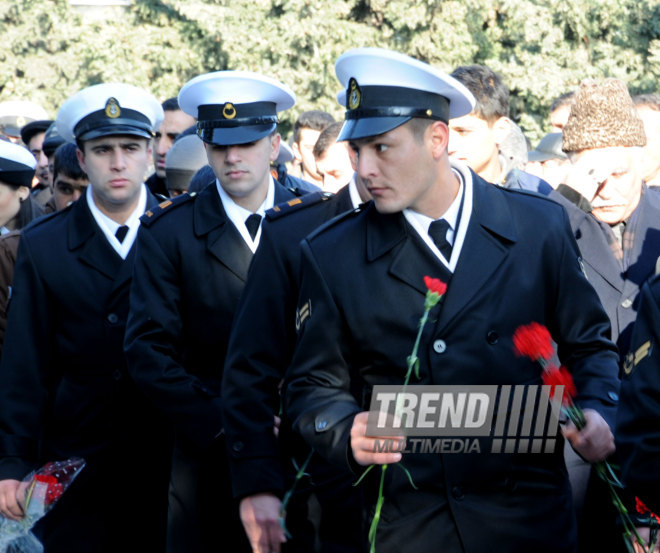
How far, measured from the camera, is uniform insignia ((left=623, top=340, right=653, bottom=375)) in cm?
330

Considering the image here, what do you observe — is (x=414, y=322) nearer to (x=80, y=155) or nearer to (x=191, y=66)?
(x=80, y=155)

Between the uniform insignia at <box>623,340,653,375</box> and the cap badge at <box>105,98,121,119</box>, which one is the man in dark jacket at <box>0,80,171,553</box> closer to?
the cap badge at <box>105,98,121,119</box>

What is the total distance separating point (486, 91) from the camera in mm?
5582

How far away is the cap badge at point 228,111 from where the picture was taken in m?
5.37

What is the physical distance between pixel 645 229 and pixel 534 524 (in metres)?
2.03

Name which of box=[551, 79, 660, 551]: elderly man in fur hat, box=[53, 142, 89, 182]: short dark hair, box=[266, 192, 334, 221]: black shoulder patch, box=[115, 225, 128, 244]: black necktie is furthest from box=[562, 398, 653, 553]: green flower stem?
box=[53, 142, 89, 182]: short dark hair

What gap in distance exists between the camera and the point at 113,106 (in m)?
5.82

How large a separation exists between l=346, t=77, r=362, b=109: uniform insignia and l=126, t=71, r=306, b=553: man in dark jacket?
141cm

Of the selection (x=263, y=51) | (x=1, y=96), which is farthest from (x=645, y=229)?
(x=1, y=96)

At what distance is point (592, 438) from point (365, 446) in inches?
25.1

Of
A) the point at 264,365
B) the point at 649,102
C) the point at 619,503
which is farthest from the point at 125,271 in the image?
the point at 649,102

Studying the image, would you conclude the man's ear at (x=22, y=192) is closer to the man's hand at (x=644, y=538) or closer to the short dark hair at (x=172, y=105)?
the short dark hair at (x=172, y=105)

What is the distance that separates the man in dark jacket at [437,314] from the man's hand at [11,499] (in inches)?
79.2

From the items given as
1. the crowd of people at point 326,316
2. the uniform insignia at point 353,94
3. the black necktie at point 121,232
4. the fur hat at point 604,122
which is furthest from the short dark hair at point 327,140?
the uniform insignia at point 353,94
